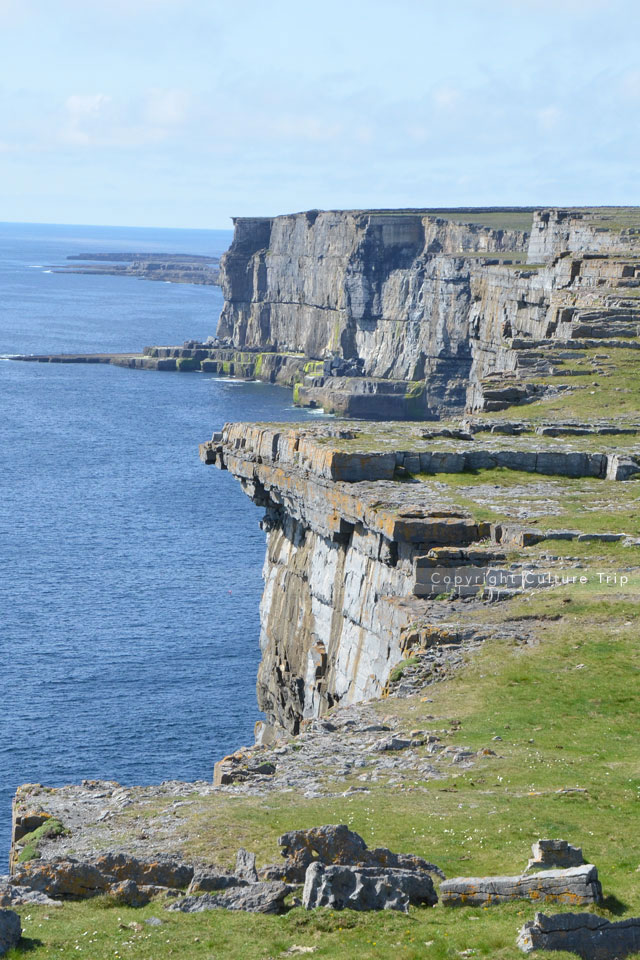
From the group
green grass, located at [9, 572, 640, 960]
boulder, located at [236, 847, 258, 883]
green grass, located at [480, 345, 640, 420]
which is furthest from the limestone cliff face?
boulder, located at [236, 847, 258, 883]

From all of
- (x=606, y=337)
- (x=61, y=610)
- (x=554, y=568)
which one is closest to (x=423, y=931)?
(x=554, y=568)

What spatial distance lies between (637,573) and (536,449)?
1045 centimetres

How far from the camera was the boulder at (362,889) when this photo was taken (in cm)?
1767

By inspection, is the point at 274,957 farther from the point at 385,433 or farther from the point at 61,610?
the point at 61,610

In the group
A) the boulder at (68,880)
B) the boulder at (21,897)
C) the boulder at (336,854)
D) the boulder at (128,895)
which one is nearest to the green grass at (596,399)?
the boulder at (336,854)

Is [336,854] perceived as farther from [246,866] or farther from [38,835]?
[38,835]

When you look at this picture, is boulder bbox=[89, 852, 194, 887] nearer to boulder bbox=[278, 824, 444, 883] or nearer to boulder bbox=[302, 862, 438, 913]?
boulder bbox=[278, 824, 444, 883]

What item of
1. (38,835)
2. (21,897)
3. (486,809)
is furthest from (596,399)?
(21,897)

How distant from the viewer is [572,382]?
202 feet

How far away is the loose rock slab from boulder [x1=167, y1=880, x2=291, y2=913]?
211 cm

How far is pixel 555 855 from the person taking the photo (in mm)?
18328

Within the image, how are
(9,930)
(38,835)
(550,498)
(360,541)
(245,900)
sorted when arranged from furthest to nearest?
1. (550,498)
2. (360,541)
3. (38,835)
4. (245,900)
5. (9,930)

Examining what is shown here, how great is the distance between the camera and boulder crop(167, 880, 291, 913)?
1778 cm

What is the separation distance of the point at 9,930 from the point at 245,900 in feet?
10.2
